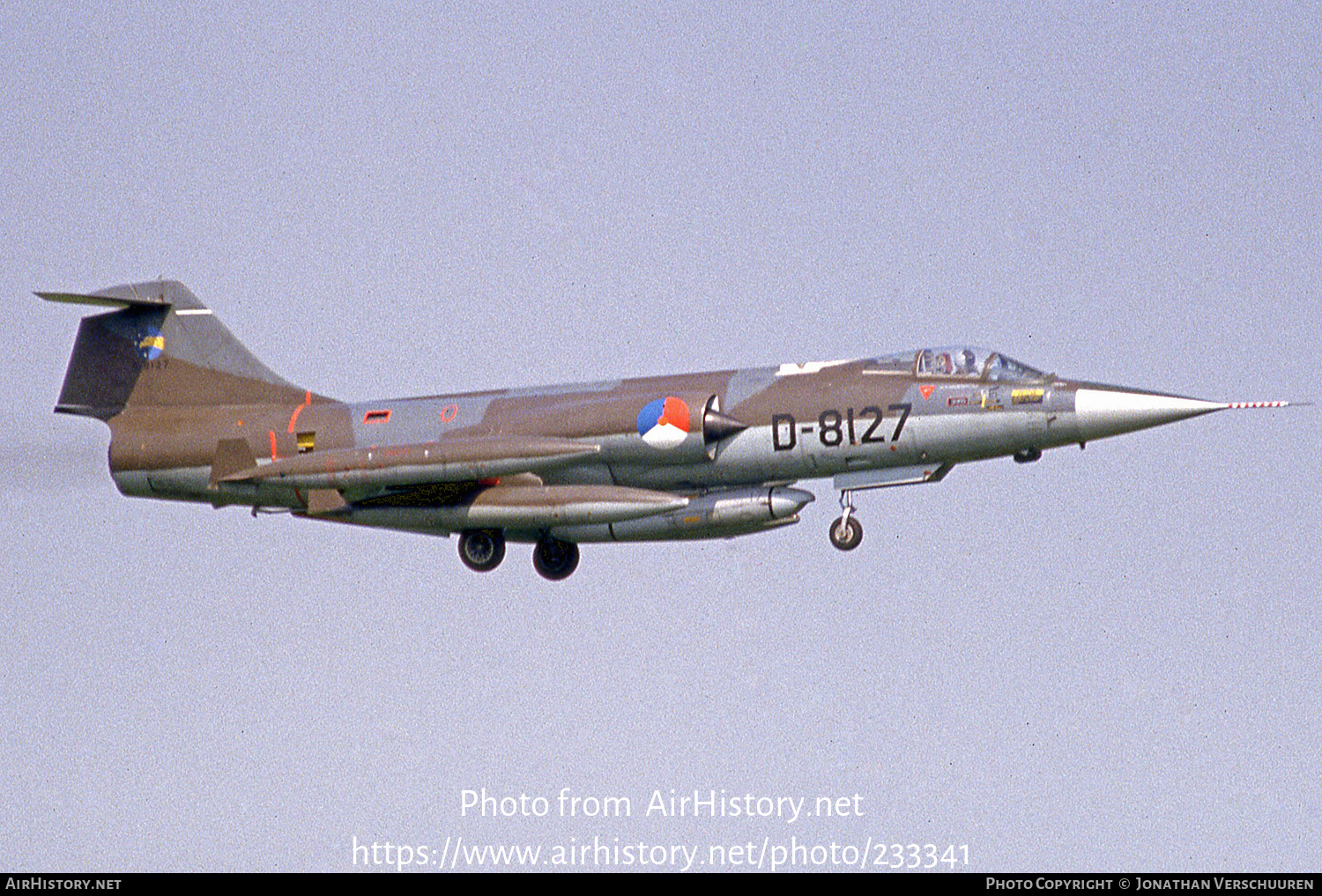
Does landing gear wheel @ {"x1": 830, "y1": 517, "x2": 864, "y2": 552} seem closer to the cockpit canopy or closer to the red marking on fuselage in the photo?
the cockpit canopy

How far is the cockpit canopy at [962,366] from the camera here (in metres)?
28.5

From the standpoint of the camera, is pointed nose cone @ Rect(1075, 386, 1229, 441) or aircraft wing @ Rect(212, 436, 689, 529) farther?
aircraft wing @ Rect(212, 436, 689, 529)

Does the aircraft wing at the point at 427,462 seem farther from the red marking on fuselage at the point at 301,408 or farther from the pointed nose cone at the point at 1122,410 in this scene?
the pointed nose cone at the point at 1122,410

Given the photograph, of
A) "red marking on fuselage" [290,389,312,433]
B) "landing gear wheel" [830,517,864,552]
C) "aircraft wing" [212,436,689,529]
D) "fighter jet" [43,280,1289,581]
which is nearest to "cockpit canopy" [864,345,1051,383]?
"fighter jet" [43,280,1289,581]

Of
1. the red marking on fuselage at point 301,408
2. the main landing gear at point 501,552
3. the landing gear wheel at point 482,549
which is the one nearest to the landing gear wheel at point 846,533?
the main landing gear at point 501,552

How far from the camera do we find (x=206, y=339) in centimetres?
3334

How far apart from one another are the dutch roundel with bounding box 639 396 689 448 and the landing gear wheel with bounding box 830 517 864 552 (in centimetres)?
270

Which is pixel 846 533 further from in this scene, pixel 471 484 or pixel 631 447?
pixel 471 484

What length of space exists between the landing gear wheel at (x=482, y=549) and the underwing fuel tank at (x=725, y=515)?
5.82 ft

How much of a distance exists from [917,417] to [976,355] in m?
1.41

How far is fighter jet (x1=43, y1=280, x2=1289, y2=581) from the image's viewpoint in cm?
2842

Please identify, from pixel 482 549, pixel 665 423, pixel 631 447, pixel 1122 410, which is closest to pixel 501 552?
pixel 482 549

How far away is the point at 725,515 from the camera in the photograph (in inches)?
1134
